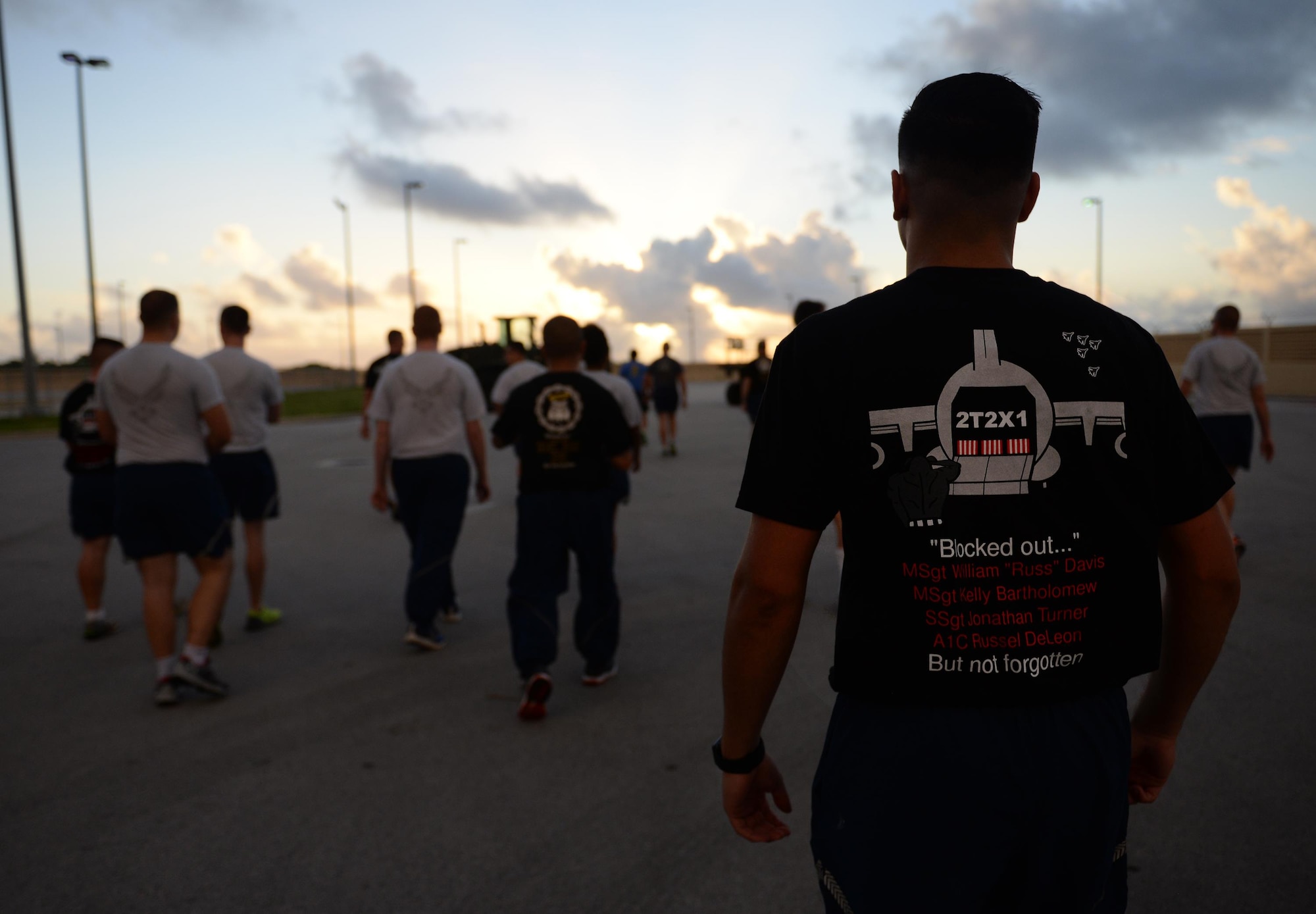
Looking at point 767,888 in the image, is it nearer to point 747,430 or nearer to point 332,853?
point 332,853

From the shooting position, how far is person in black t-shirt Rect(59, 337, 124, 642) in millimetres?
5844

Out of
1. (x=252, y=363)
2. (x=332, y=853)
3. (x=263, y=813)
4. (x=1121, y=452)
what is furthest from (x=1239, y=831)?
(x=252, y=363)

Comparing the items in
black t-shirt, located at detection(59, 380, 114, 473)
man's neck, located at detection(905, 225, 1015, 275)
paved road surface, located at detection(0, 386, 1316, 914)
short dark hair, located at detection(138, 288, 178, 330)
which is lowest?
paved road surface, located at detection(0, 386, 1316, 914)

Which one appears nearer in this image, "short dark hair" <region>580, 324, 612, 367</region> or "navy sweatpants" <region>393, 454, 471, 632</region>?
"navy sweatpants" <region>393, 454, 471, 632</region>

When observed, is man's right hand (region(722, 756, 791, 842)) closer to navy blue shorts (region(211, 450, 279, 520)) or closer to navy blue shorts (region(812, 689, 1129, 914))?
navy blue shorts (region(812, 689, 1129, 914))

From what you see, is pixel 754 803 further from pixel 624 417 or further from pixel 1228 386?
pixel 1228 386

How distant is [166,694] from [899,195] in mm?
4492

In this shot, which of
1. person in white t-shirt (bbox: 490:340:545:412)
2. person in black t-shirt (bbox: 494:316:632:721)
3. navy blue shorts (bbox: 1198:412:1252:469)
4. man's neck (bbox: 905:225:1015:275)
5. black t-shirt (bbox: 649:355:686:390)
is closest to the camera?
man's neck (bbox: 905:225:1015:275)

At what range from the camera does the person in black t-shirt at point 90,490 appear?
19.2 feet

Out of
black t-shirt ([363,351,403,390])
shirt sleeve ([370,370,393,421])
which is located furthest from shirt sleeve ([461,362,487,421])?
black t-shirt ([363,351,403,390])

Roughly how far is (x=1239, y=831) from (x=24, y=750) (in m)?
4.89

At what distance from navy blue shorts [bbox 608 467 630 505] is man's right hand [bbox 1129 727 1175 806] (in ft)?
11.1

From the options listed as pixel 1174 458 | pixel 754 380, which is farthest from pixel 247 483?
pixel 754 380

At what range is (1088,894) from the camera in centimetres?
151
